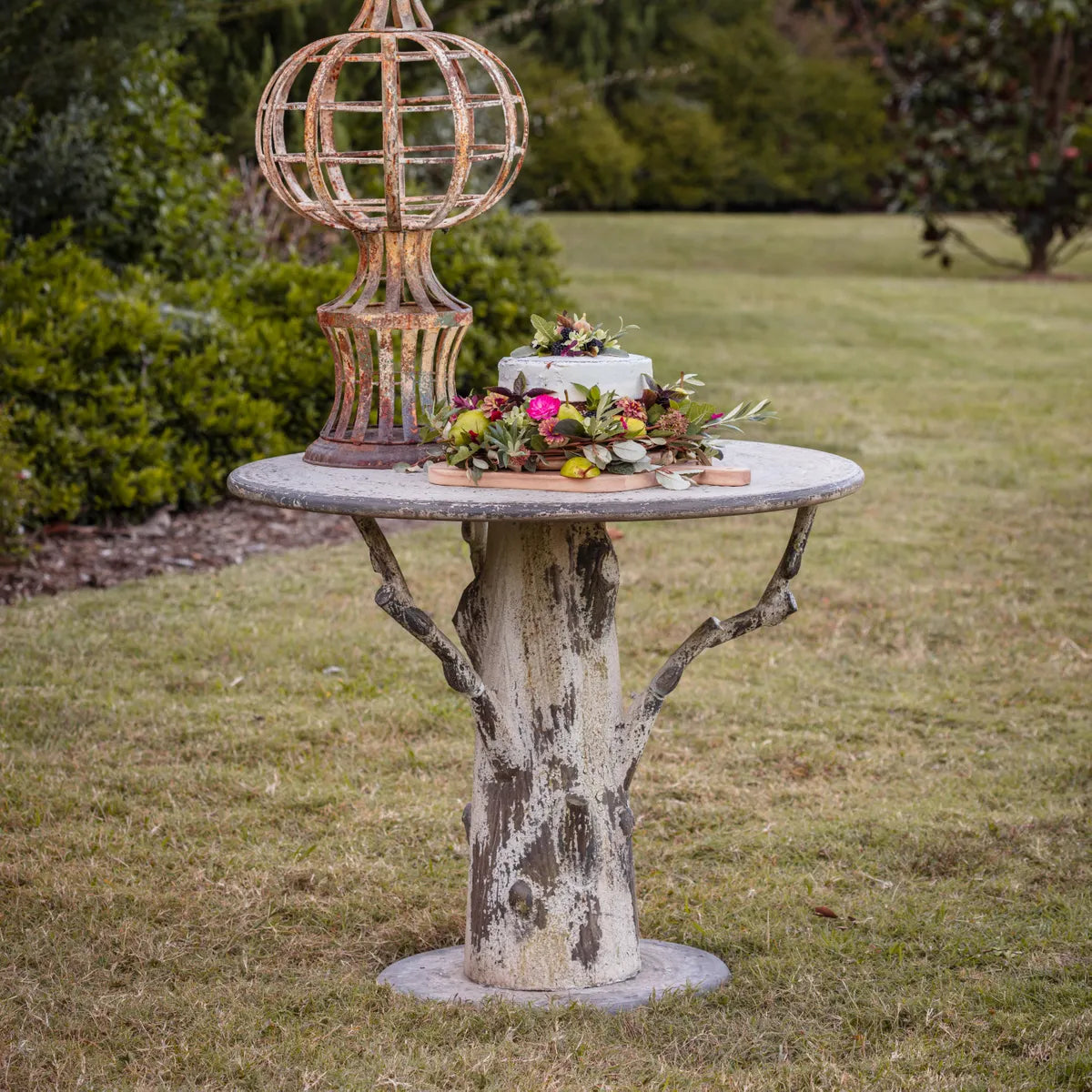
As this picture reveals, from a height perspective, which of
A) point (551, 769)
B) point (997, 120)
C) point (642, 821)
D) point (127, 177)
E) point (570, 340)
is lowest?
point (642, 821)

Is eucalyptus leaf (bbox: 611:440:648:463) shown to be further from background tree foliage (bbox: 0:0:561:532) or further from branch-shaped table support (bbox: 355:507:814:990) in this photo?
background tree foliage (bbox: 0:0:561:532)

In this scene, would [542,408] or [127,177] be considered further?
[127,177]

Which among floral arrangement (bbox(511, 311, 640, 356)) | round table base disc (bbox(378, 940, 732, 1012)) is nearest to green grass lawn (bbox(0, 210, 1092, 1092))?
round table base disc (bbox(378, 940, 732, 1012))

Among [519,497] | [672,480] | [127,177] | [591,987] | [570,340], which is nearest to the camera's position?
[519,497]

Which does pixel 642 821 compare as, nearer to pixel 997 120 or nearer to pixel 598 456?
pixel 598 456

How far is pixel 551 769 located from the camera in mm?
3242

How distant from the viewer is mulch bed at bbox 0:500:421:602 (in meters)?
6.70

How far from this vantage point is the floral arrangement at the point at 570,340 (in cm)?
319

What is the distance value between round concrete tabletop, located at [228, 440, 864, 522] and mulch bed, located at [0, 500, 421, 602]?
151 inches

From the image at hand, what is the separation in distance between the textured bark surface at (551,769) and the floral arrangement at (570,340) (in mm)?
365

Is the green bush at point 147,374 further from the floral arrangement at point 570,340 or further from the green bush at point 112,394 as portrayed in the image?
the floral arrangement at point 570,340

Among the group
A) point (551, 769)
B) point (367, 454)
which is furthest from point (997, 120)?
point (551, 769)

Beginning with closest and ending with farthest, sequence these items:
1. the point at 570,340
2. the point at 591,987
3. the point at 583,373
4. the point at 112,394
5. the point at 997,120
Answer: the point at 583,373 < the point at 570,340 < the point at 591,987 < the point at 112,394 < the point at 997,120

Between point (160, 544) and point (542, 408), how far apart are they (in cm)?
468
